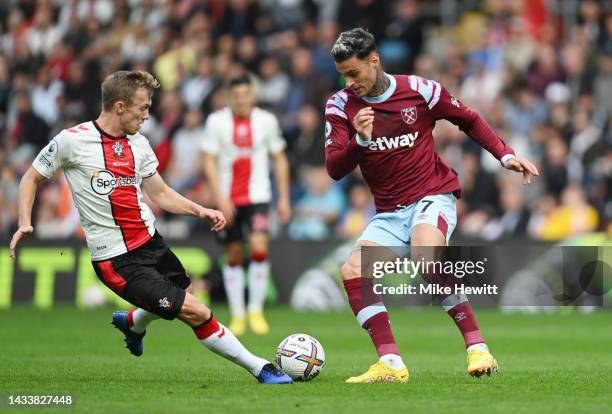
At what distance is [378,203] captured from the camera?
30.3 ft

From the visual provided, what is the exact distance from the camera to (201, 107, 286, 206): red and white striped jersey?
1474 centimetres

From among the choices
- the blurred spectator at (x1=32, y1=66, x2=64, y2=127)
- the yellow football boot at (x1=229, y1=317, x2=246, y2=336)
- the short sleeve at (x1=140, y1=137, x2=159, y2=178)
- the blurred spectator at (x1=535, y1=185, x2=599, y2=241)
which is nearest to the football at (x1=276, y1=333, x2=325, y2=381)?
the short sleeve at (x1=140, y1=137, x2=159, y2=178)

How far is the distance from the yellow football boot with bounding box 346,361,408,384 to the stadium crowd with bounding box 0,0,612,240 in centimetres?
960

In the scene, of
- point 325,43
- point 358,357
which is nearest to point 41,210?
point 325,43

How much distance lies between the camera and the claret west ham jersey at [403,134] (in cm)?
893

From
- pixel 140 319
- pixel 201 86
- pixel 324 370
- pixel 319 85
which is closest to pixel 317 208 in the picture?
pixel 319 85

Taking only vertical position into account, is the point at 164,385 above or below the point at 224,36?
below

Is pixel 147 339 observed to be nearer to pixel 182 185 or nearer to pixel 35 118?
pixel 182 185

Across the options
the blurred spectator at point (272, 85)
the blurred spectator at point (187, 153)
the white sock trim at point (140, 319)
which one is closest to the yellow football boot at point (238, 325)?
the white sock trim at point (140, 319)

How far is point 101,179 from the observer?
8.77 m

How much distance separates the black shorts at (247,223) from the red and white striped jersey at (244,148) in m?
0.08

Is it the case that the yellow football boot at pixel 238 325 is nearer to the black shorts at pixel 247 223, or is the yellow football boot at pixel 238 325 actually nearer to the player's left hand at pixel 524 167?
the black shorts at pixel 247 223

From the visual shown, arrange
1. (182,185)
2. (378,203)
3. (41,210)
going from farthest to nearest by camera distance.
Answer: (41,210)
(182,185)
(378,203)

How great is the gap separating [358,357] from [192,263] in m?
7.99
